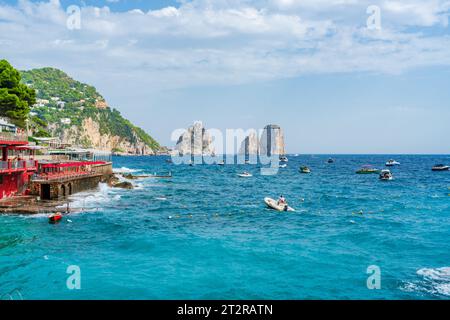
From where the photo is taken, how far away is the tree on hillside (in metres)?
64.9

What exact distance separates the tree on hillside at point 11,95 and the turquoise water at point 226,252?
1005 inches

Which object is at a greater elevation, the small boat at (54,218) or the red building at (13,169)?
the red building at (13,169)

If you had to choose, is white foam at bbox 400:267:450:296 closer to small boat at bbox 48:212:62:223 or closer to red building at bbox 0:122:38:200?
small boat at bbox 48:212:62:223

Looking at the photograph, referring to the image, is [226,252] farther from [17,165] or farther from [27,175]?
[27,175]

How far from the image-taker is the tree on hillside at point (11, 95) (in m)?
64.9

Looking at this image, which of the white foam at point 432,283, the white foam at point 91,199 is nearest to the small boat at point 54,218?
the white foam at point 91,199

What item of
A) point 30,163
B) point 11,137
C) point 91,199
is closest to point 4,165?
point 11,137

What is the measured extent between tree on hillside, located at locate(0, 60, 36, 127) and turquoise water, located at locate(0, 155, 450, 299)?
25.5m

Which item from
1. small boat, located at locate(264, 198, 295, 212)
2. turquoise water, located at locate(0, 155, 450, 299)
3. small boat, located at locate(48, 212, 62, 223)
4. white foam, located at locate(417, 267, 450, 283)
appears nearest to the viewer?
turquoise water, located at locate(0, 155, 450, 299)

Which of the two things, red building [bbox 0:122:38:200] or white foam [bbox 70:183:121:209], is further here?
white foam [bbox 70:183:121:209]

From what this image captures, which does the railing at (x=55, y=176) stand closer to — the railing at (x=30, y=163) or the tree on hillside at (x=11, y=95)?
the railing at (x=30, y=163)

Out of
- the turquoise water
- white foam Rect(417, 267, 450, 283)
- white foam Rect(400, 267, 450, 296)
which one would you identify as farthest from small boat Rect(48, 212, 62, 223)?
white foam Rect(417, 267, 450, 283)
